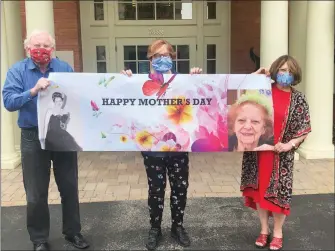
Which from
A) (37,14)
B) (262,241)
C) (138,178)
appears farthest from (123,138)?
(37,14)

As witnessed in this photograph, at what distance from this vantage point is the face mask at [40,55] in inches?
118

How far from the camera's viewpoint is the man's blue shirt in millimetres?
2953

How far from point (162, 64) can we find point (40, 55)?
0.90 m

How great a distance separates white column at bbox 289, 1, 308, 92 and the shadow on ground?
9.87ft

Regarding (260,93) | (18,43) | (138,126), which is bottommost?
(138,126)

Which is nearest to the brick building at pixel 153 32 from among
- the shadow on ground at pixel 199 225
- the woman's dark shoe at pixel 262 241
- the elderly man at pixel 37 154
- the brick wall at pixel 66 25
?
the brick wall at pixel 66 25

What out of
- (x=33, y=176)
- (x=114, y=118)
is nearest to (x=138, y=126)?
(x=114, y=118)

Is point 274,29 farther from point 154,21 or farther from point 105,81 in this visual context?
point 105,81

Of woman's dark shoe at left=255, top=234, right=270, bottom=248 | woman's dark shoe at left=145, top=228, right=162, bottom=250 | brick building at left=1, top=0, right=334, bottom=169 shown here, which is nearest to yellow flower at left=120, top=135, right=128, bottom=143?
woman's dark shoe at left=145, top=228, right=162, bottom=250

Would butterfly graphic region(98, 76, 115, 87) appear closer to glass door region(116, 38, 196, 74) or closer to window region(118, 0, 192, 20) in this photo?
glass door region(116, 38, 196, 74)

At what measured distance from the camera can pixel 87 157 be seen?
686 centimetres

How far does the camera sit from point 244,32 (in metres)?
8.65

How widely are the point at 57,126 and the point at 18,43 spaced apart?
3.85m

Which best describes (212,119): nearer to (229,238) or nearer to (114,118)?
(114,118)
